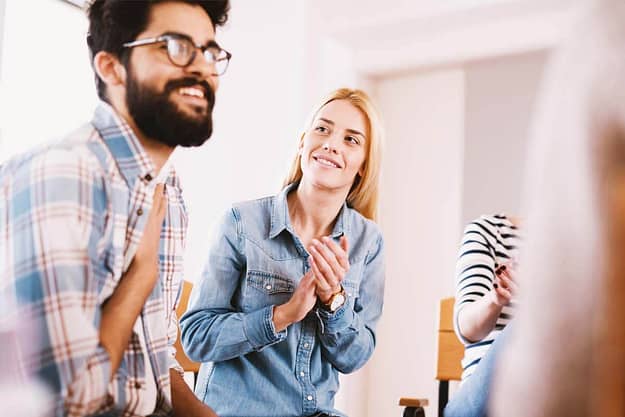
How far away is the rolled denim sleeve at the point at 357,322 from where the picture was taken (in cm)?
104

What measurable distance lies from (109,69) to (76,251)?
198mm

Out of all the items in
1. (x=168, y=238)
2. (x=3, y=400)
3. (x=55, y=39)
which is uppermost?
(x=55, y=39)

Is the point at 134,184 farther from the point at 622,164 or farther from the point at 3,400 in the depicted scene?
the point at 622,164

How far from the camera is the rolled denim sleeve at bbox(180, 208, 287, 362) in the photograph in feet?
3.34

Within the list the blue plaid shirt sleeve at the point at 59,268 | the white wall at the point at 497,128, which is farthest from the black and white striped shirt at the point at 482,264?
the white wall at the point at 497,128

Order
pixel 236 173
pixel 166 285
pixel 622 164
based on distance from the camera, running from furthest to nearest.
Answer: pixel 236 173
pixel 166 285
pixel 622 164

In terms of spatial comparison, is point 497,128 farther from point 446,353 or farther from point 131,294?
point 131,294

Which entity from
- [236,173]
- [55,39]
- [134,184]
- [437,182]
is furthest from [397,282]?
[134,184]

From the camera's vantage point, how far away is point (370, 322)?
45.3 inches

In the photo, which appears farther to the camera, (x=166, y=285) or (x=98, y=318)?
(x=166, y=285)

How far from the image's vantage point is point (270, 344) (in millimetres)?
1026

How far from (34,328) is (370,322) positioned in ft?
1.80

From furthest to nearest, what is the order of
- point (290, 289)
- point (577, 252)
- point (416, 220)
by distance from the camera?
point (416, 220) < point (290, 289) < point (577, 252)

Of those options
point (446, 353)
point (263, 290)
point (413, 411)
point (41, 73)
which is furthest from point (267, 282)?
point (446, 353)
